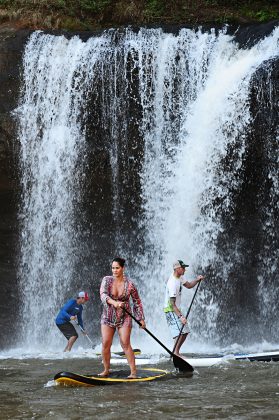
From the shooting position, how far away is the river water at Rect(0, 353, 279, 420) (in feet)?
22.0

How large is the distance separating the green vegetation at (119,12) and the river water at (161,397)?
41.1 ft

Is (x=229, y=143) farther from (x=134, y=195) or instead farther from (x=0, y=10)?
(x=0, y=10)

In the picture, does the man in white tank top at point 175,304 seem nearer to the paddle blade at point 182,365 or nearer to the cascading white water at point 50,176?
the paddle blade at point 182,365

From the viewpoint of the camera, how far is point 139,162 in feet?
57.3

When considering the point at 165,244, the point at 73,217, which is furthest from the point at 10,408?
the point at 73,217

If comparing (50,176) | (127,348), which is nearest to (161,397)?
(127,348)

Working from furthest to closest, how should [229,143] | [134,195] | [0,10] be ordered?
[0,10], [134,195], [229,143]

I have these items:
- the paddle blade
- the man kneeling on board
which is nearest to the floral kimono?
the paddle blade

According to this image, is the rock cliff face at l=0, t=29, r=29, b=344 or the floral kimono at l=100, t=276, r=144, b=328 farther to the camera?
the rock cliff face at l=0, t=29, r=29, b=344

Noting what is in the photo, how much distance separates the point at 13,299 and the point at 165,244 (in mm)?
4259

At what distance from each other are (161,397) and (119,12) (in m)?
15.5

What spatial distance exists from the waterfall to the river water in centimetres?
617

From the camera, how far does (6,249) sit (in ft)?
60.7

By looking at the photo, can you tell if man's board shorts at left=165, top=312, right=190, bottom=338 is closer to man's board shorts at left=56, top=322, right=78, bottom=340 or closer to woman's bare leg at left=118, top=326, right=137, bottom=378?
woman's bare leg at left=118, top=326, right=137, bottom=378
